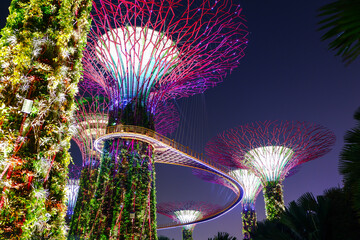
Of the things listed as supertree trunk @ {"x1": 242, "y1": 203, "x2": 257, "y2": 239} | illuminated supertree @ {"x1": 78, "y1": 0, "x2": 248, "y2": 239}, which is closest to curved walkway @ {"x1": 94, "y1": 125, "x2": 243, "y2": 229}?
illuminated supertree @ {"x1": 78, "y1": 0, "x2": 248, "y2": 239}

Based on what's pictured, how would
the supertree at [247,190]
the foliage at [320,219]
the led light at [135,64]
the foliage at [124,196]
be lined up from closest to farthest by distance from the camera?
the foliage at [320,219]
the foliage at [124,196]
the led light at [135,64]
the supertree at [247,190]

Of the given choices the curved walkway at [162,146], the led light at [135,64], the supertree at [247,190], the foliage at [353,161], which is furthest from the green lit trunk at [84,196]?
the foliage at [353,161]

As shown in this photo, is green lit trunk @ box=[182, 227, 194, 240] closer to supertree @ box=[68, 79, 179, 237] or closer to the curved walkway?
the curved walkway

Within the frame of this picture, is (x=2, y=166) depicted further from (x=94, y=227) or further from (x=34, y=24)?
(x=94, y=227)

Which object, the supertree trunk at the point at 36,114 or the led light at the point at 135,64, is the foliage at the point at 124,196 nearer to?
the led light at the point at 135,64

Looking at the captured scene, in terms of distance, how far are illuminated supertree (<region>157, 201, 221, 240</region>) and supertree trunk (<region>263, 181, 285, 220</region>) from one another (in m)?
21.3

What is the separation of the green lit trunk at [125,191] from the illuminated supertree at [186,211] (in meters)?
33.0

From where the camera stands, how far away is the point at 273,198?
26516mm

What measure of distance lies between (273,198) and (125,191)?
17310 mm

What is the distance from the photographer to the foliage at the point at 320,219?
20.1 feet

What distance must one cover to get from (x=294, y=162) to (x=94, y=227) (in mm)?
20890

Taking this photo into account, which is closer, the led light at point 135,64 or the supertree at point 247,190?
the led light at point 135,64

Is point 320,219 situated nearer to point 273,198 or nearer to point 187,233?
point 273,198

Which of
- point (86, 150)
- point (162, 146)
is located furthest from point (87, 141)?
point (162, 146)
